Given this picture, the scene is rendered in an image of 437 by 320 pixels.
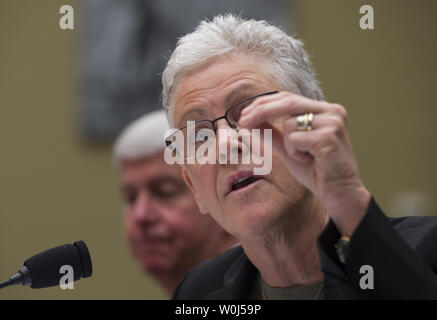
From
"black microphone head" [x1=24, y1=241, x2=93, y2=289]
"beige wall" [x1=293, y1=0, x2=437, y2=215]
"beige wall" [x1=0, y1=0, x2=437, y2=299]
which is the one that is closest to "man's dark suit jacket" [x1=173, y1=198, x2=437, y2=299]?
"black microphone head" [x1=24, y1=241, x2=93, y2=289]

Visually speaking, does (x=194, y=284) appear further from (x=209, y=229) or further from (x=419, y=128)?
(x=419, y=128)

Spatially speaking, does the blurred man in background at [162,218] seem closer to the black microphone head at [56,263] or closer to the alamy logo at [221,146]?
the alamy logo at [221,146]

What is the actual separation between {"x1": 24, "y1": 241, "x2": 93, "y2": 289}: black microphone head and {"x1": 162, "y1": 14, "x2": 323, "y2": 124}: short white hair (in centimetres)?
59

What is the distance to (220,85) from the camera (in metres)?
1.61

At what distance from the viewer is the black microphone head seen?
1.37 meters

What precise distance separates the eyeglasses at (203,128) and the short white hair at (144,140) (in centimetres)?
113

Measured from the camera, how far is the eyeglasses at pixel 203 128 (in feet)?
5.19

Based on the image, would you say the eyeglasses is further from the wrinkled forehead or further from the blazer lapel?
the blazer lapel

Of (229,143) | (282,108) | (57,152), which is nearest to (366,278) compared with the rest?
(282,108)

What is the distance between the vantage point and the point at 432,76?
16.9ft


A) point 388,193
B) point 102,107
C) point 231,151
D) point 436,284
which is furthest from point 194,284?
Result: point 388,193

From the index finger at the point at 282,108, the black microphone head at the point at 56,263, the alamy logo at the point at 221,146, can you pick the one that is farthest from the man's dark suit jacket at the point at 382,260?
the black microphone head at the point at 56,263

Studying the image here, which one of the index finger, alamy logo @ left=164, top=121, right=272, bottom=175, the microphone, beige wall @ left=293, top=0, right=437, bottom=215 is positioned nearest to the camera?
the index finger
